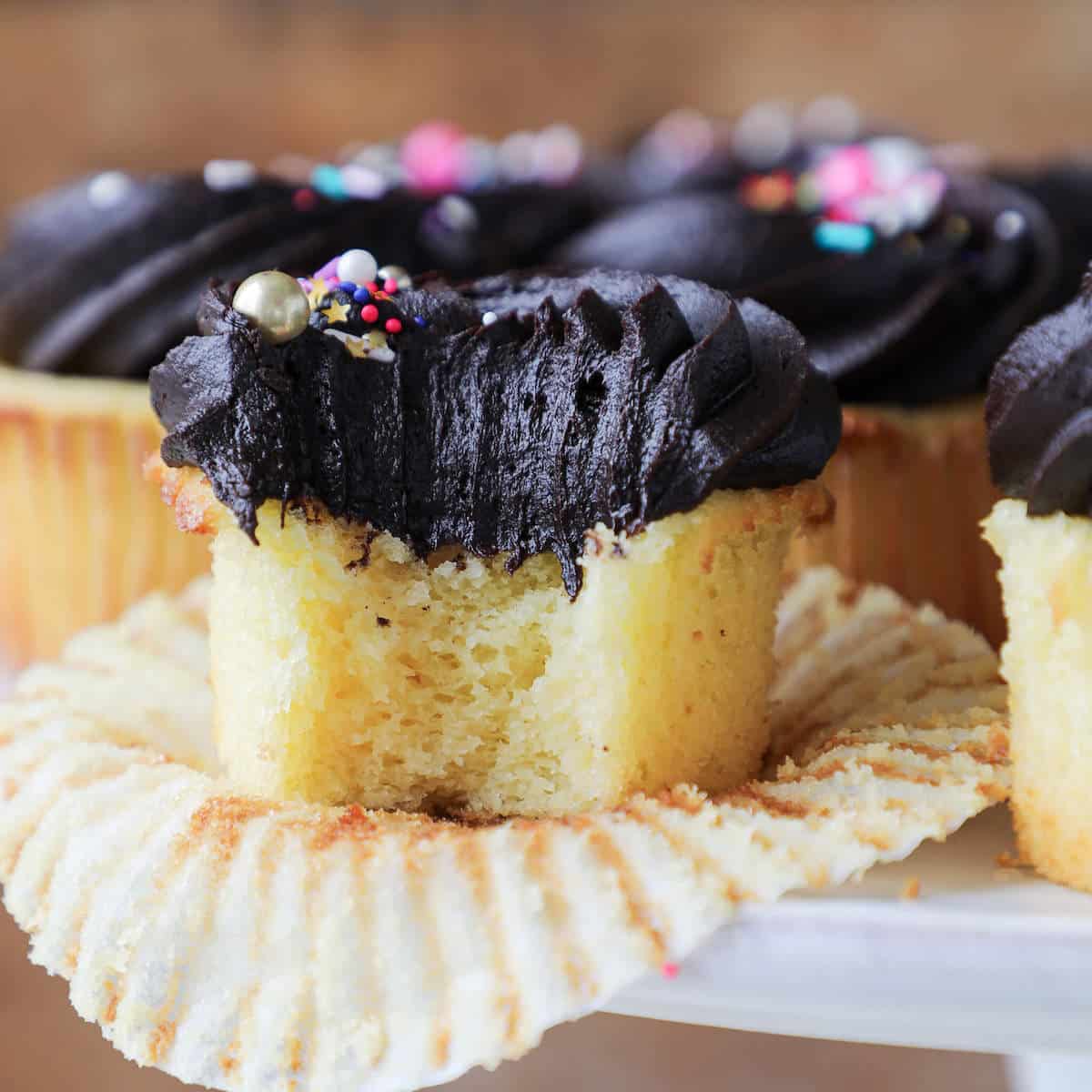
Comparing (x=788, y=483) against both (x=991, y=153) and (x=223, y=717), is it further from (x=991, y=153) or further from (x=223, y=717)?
(x=991, y=153)

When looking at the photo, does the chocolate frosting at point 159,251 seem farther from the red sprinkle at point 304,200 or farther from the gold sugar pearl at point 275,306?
the gold sugar pearl at point 275,306

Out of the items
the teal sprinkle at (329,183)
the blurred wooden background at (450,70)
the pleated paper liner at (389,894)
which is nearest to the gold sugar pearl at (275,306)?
the pleated paper liner at (389,894)

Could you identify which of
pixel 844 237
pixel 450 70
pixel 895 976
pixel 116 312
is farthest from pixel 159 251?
pixel 450 70

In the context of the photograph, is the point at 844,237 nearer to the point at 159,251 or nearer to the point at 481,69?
the point at 159,251

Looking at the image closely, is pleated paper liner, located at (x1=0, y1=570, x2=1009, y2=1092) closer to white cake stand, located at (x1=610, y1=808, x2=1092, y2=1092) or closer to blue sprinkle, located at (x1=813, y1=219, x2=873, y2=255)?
white cake stand, located at (x1=610, y1=808, x2=1092, y2=1092)

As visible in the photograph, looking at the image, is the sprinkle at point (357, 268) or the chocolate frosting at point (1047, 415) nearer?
the chocolate frosting at point (1047, 415)

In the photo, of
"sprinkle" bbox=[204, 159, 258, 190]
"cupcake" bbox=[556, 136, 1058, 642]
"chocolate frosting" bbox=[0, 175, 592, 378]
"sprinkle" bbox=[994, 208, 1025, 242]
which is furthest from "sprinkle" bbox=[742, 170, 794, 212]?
"sprinkle" bbox=[204, 159, 258, 190]

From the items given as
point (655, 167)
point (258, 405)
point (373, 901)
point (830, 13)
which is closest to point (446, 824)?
point (373, 901)
